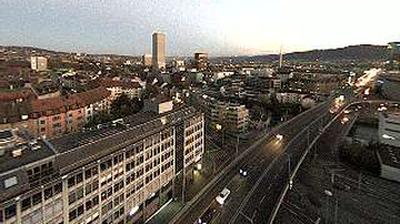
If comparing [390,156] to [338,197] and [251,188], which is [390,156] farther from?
[251,188]

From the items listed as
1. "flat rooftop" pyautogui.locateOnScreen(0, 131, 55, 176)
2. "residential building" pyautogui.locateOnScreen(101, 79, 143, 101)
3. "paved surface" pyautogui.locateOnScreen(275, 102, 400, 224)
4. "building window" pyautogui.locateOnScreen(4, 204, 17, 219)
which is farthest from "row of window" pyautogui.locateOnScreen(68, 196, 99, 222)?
"residential building" pyautogui.locateOnScreen(101, 79, 143, 101)

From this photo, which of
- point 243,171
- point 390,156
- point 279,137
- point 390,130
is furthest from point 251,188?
point 390,130

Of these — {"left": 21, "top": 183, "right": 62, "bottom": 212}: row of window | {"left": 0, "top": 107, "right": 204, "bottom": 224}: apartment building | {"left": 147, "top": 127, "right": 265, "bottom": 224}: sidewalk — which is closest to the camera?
{"left": 21, "top": 183, "right": 62, "bottom": 212}: row of window

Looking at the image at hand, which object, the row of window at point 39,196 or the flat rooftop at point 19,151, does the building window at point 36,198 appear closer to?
the row of window at point 39,196

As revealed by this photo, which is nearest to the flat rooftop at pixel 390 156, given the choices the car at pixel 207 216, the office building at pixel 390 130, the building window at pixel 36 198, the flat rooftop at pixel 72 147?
the office building at pixel 390 130

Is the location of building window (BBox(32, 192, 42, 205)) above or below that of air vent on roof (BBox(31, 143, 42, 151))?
below

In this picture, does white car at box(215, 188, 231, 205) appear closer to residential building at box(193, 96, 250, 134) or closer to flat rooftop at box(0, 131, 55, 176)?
flat rooftop at box(0, 131, 55, 176)

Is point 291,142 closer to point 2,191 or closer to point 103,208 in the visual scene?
point 103,208

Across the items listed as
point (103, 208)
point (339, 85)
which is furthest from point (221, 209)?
point (339, 85)
